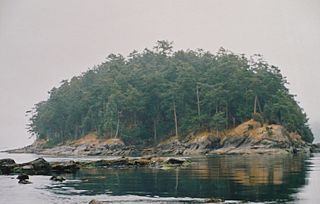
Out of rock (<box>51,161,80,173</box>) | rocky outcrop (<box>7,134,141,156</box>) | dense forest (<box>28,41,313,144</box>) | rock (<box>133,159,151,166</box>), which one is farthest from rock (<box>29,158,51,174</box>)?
dense forest (<box>28,41,313,144</box>)

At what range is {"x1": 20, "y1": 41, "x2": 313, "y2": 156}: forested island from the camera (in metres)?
115

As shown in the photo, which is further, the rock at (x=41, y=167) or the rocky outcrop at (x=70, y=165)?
the rocky outcrop at (x=70, y=165)

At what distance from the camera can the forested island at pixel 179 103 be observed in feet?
376

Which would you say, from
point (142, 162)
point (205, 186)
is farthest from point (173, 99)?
point (205, 186)

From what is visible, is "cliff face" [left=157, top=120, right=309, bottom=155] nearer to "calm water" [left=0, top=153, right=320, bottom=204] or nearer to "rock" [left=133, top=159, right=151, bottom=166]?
"rock" [left=133, top=159, right=151, bottom=166]

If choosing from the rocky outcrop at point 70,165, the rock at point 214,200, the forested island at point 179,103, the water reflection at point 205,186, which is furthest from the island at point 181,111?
the rock at point 214,200

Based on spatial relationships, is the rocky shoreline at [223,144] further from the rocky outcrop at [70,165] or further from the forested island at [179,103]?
the rocky outcrop at [70,165]

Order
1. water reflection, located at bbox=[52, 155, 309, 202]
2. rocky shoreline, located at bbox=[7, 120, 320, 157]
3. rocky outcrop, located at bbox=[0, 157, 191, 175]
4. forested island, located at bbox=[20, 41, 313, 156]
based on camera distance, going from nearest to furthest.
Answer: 1. water reflection, located at bbox=[52, 155, 309, 202]
2. rocky outcrop, located at bbox=[0, 157, 191, 175]
3. rocky shoreline, located at bbox=[7, 120, 320, 157]
4. forested island, located at bbox=[20, 41, 313, 156]

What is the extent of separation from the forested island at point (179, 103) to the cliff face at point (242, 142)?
422 mm

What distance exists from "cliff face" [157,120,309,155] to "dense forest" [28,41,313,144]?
12.5 feet

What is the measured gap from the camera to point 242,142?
102 meters

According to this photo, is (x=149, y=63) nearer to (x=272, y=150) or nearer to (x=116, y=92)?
(x=116, y=92)

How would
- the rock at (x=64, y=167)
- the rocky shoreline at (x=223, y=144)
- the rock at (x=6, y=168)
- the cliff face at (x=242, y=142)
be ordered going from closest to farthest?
the rock at (x=6, y=168) → the rock at (x=64, y=167) → the cliff face at (x=242, y=142) → the rocky shoreline at (x=223, y=144)

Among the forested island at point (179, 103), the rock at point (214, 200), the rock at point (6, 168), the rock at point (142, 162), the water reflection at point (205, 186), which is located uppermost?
the forested island at point (179, 103)
